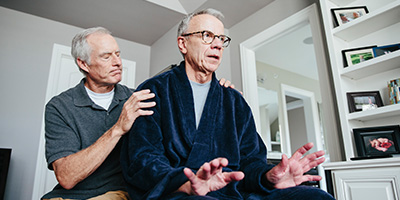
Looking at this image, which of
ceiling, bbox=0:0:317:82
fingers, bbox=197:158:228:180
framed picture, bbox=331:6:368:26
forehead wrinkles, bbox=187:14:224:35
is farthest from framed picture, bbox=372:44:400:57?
fingers, bbox=197:158:228:180

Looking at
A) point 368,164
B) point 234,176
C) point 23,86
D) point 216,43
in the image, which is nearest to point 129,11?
point 23,86

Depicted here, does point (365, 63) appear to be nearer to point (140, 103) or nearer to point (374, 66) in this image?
point (374, 66)

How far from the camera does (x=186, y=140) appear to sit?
104 cm

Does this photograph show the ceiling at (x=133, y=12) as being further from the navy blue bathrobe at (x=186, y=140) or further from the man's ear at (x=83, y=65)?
the navy blue bathrobe at (x=186, y=140)

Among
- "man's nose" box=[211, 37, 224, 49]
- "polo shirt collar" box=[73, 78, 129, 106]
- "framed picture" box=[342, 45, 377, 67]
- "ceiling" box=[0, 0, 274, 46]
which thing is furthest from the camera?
"ceiling" box=[0, 0, 274, 46]

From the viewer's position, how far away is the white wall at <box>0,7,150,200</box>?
9.91 feet

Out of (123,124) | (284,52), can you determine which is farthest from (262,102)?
(123,124)

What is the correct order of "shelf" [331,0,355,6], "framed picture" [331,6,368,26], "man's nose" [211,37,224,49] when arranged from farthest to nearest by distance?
"shelf" [331,0,355,6] < "framed picture" [331,6,368,26] < "man's nose" [211,37,224,49]

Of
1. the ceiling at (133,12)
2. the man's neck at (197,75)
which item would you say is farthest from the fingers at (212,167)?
the ceiling at (133,12)

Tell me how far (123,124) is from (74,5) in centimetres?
267

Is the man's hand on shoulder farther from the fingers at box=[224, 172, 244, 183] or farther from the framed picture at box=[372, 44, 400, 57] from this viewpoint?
the framed picture at box=[372, 44, 400, 57]

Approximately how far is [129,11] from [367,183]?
9.58ft

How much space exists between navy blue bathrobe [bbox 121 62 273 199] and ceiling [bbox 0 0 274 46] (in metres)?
2.16

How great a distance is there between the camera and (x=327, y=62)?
2.45 metres
